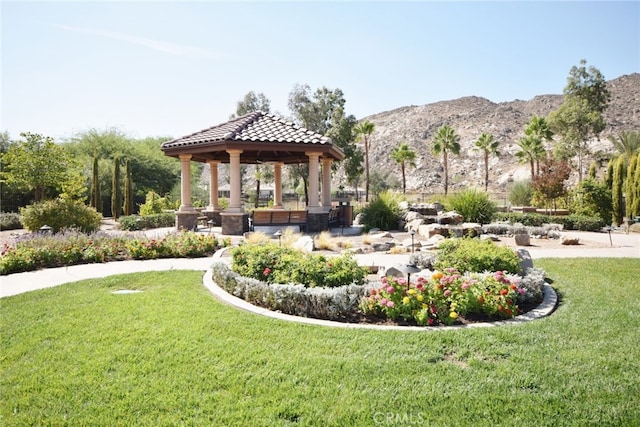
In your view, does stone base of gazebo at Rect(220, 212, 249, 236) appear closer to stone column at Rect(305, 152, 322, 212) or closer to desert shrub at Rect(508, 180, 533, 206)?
stone column at Rect(305, 152, 322, 212)

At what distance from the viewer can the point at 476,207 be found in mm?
15906

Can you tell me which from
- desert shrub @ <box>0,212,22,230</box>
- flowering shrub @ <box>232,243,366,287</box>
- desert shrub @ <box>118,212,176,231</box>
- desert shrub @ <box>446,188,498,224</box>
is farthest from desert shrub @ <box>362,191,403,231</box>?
desert shrub @ <box>0,212,22,230</box>

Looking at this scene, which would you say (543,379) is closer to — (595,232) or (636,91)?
(595,232)

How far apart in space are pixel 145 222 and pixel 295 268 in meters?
13.7

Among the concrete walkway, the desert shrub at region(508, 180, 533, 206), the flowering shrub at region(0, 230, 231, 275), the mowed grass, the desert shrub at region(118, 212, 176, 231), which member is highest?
the desert shrub at region(508, 180, 533, 206)

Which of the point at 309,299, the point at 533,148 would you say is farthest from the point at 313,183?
the point at 533,148

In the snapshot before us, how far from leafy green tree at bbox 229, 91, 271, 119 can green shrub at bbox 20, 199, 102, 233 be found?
71.5 feet

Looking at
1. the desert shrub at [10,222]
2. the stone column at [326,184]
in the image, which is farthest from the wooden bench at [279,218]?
the desert shrub at [10,222]

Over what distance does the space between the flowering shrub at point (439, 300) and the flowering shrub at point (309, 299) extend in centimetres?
20

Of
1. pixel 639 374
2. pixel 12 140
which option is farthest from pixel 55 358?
pixel 12 140

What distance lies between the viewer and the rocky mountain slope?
227 feet

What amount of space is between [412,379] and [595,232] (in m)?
16.3

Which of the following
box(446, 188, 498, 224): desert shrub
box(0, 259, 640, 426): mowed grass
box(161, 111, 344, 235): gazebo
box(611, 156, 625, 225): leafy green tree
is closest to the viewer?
box(0, 259, 640, 426): mowed grass

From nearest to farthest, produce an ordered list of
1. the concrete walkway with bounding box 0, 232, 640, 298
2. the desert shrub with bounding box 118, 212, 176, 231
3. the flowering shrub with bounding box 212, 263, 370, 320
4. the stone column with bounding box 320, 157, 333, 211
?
1. the flowering shrub with bounding box 212, 263, 370, 320
2. the concrete walkway with bounding box 0, 232, 640, 298
3. the stone column with bounding box 320, 157, 333, 211
4. the desert shrub with bounding box 118, 212, 176, 231
